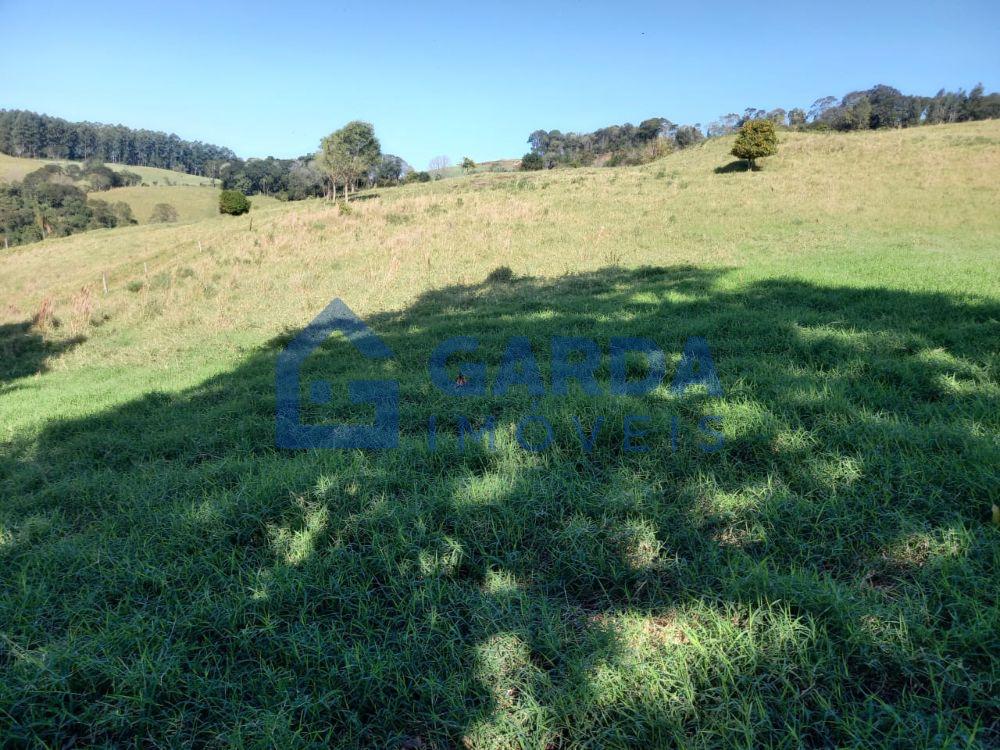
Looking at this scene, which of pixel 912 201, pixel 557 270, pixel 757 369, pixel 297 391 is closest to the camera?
pixel 757 369

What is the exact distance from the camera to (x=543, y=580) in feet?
7.82

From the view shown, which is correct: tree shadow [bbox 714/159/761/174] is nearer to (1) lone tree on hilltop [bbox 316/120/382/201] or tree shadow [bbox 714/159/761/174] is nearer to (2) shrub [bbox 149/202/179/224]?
(1) lone tree on hilltop [bbox 316/120/382/201]

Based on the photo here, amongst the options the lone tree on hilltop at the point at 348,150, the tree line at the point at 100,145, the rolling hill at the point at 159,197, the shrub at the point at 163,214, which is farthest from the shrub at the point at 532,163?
the tree line at the point at 100,145

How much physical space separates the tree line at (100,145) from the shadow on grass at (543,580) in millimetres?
117516

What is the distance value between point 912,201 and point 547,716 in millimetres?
20546

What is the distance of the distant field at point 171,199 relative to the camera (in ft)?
213

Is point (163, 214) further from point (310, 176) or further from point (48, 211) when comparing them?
point (310, 176)

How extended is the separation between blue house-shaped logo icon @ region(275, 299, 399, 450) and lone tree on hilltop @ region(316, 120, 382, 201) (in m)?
41.1

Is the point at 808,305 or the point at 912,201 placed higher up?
the point at 912,201

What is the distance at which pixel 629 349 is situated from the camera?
5.59m

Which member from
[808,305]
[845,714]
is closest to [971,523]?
[845,714]

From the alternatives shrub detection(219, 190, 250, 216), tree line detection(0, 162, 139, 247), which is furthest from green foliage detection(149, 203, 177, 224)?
shrub detection(219, 190, 250, 216)

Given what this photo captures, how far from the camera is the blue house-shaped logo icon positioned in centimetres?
398

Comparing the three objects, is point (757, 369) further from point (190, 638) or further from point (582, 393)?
point (190, 638)
